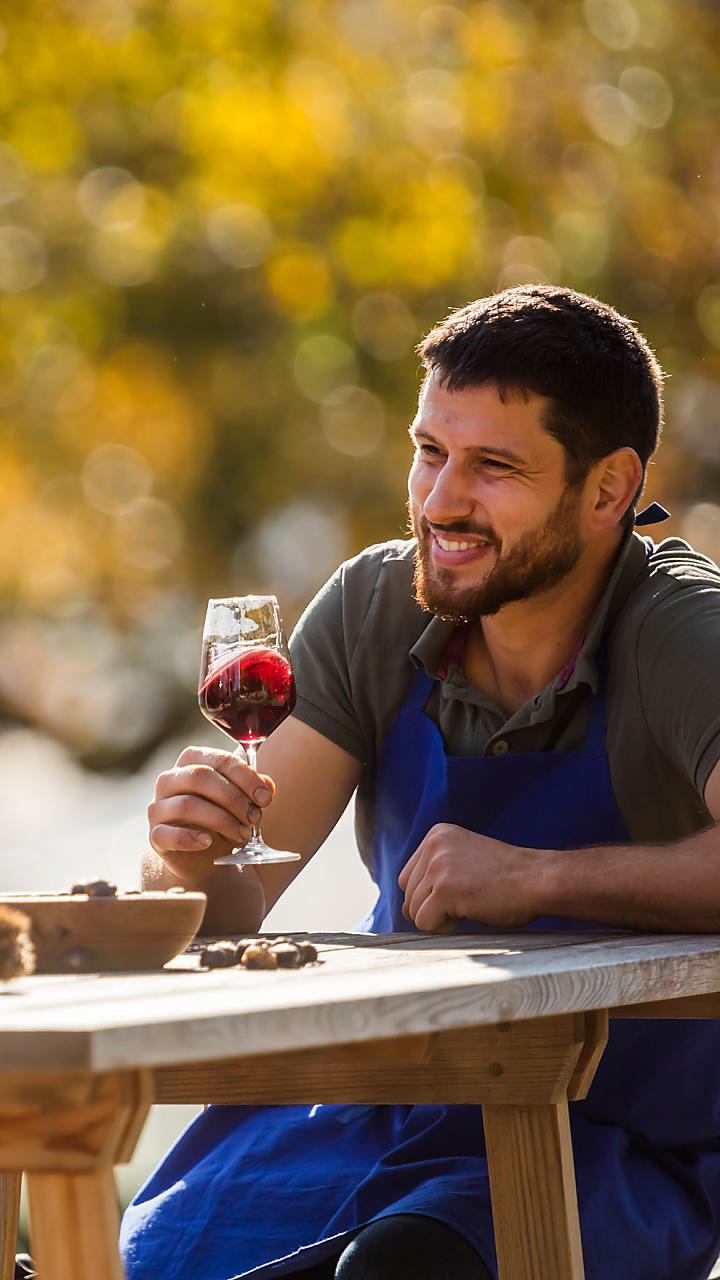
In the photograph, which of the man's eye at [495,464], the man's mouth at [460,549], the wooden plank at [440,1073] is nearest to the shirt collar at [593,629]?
the man's mouth at [460,549]

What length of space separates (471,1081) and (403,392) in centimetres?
369

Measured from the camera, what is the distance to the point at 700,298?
5.21 metres

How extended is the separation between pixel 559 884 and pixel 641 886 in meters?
0.10

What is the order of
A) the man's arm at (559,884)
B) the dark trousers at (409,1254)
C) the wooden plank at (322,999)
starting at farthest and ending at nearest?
1. the man's arm at (559,884)
2. the dark trousers at (409,1254)
3. the wooden plank at (322,999)

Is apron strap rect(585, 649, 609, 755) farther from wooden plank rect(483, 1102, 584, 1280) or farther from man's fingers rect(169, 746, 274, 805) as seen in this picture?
wooden plank rect(483, 1102, 584, 1280)

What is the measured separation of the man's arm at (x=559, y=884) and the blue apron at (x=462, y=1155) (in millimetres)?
284

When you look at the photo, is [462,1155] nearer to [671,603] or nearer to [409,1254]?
[409,1254]

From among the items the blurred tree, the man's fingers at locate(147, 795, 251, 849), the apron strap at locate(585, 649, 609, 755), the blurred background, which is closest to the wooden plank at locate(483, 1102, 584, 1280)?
the man's fingers at locate(147, 795, 251, 849)

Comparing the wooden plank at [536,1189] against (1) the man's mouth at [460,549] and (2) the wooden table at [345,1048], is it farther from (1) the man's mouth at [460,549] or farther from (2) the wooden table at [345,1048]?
(1) the man's mouth at [460,549]

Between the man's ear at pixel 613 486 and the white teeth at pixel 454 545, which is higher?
the man's ear at pixel 613 486

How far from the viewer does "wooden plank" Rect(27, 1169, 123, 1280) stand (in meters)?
1.10

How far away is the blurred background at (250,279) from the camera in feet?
16.2

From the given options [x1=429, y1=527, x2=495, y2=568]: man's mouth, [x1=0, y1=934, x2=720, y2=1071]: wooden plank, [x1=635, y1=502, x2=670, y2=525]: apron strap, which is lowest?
[x1=0, y1=934, x2=720, y2=1071]: wooden plank

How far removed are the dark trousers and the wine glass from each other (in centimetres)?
48
